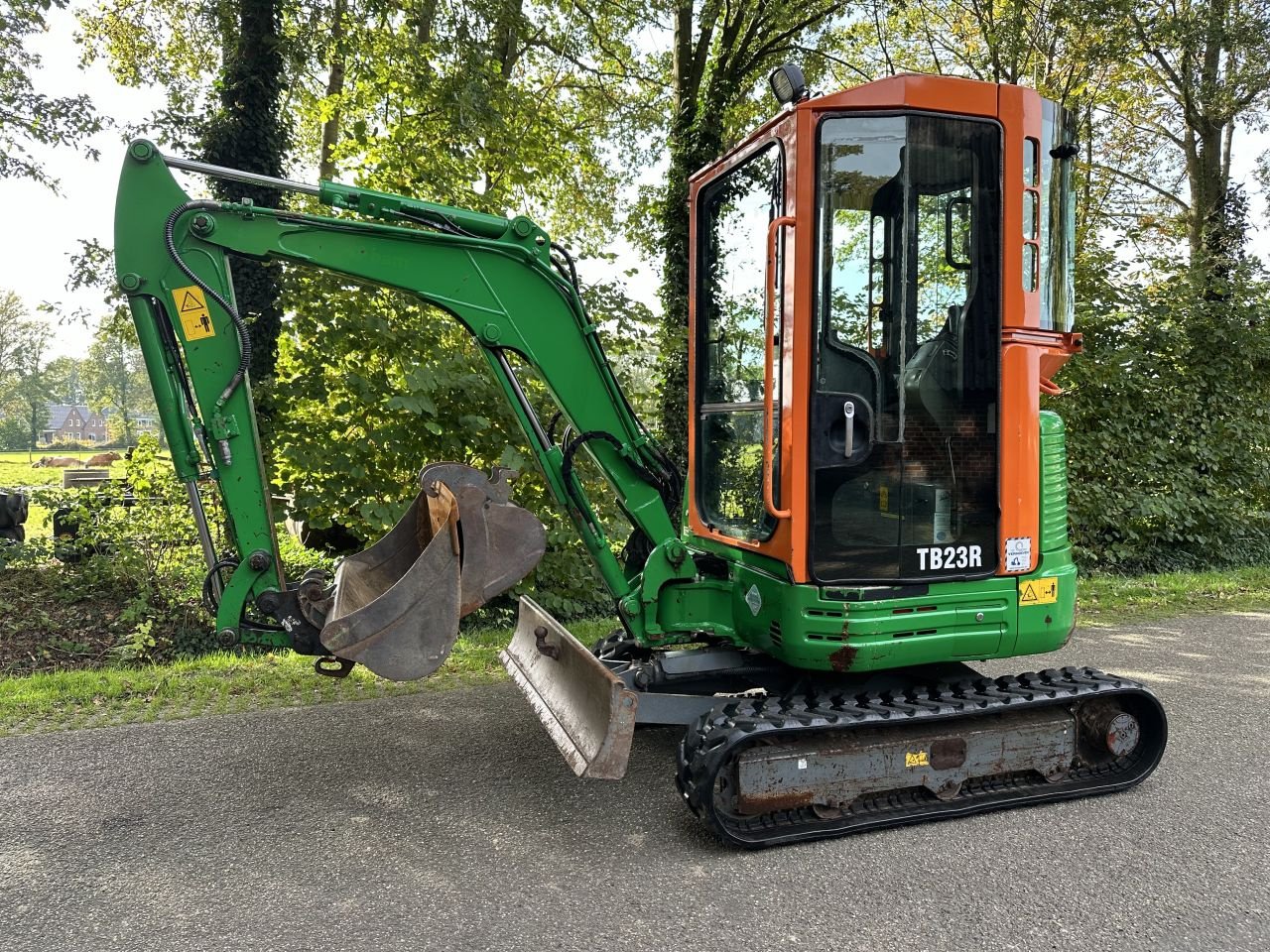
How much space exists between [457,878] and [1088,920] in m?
2.08

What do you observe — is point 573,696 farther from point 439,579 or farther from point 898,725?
point 898,725

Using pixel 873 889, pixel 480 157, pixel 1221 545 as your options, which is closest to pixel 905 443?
pixel 873 889

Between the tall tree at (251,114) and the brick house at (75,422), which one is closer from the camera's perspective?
the tall tree at (251,114)

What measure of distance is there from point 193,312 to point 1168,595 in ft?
27.2

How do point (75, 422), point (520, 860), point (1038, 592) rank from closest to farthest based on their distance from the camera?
point (520, 860), point (1038, 592), point (75, 422)

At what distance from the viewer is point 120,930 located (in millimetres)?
2680

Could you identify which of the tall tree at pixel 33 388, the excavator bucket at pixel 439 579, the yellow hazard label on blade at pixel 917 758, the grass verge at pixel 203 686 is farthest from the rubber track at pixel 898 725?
the tall tree at pixel 33 388

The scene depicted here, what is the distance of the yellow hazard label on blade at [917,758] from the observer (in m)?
3.45

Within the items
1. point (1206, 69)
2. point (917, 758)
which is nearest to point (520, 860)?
point (917, 758)

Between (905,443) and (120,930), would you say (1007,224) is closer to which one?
(905,443)

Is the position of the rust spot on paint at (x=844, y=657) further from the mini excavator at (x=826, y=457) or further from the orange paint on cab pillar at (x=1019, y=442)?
the orange paint on cab pillar at (x=1019, y=442)

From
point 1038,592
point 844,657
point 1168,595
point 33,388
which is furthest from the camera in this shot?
point 33,388

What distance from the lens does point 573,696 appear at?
11.7 ft

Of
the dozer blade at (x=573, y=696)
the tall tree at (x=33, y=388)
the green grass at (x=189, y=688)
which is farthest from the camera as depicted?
the tall tree at (x=33, y=388)
